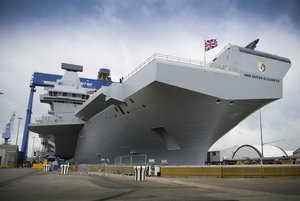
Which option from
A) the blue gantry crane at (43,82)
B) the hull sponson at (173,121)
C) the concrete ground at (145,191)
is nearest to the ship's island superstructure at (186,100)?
the hull sponson at (173,121)

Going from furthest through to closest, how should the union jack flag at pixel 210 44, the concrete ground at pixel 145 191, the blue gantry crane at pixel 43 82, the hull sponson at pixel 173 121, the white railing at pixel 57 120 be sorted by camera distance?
1. the blue gantry crane at pixel 43 82
2. the white railing at pixel 57 120
3. the union jack flag at pixel 210 44
4. the hull sponson at pixel 173 121
5. the concrete ground at pixel 145 191

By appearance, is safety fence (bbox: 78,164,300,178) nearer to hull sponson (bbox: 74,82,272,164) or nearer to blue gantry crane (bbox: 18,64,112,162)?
hull sponson (bbox: 74,82,272,164)

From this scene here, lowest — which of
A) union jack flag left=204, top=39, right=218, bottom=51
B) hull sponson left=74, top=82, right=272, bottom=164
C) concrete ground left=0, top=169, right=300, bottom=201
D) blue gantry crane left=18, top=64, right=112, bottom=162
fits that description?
concrete ground left=0, top=169, right=300, bottom=201

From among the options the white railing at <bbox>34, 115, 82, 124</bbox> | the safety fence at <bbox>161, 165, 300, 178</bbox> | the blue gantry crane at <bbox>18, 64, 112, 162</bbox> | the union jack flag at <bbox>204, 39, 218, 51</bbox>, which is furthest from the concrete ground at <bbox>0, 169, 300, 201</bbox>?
the blue gantry crane at <bbox>18, 64, 112, 162</bbox>

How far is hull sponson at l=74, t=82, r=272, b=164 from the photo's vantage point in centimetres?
1741

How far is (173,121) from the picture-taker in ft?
61.7

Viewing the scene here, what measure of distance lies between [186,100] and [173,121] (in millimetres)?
2257

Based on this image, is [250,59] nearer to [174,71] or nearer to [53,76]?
[174,71]

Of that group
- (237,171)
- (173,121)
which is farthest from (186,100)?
(237,171)

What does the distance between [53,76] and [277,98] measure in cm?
4446

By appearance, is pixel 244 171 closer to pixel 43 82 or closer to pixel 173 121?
pixel 173 121

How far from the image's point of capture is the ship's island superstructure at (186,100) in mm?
16453

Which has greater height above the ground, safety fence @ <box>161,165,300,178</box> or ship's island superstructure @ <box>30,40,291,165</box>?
ship's island superstructure @ <box>30,40,291,165</box>

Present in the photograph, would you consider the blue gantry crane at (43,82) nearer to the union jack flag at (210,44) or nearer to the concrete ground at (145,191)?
the union jack flag at (210,44)
